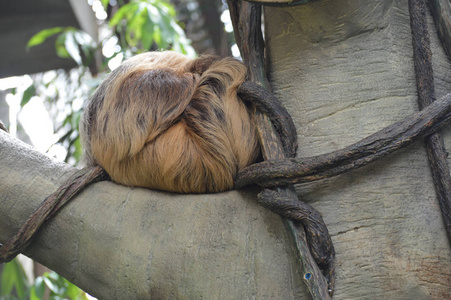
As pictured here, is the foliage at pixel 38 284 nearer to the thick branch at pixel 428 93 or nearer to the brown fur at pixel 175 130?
the brown fur at pixel 175 130

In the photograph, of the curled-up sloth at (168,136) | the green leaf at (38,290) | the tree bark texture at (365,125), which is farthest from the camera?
the green leaf at (38,290)

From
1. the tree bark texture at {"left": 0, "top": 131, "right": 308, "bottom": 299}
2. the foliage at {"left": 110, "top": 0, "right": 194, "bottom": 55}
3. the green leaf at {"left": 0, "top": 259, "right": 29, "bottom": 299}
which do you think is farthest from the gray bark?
the green leaf at {"left": 0, "top": 259, "right": 29, "bottom": 299}

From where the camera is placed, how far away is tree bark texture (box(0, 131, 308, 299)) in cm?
61

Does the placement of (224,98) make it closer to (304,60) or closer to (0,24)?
(304,60)

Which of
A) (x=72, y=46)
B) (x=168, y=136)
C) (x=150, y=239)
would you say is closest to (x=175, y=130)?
(x=168, y=136)

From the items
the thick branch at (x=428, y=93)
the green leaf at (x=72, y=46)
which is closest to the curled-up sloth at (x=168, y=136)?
the thick branch at (x=428, y=93)

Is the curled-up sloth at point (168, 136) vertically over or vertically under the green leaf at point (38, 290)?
over

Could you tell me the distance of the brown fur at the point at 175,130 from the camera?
738 mm

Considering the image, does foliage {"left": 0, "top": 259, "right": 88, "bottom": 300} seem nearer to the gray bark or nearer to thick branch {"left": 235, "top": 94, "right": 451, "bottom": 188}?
the gray bark

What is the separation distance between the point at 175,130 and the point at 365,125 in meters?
0.30

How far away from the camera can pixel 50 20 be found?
2.45 meters

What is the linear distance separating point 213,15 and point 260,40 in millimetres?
2140

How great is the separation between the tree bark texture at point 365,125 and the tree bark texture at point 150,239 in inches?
3.3

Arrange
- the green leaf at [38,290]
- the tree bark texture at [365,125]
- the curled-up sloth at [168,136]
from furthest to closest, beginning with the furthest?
the green leaf at [38,290] → the curled-up sloth at [168,136] → the tree bark texture at [365,125]
